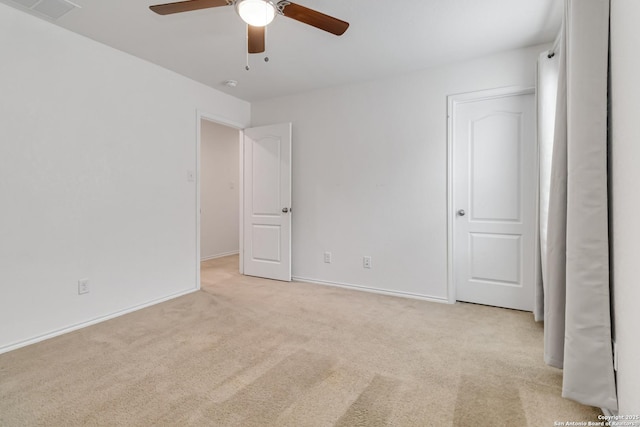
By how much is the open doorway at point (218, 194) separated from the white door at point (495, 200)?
12.3 feet

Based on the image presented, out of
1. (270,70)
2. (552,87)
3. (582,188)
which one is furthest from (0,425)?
(552,87)

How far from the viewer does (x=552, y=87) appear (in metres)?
2.58

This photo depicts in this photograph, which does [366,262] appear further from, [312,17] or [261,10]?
[261,10]

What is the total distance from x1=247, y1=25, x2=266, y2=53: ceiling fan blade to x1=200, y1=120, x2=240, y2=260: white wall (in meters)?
4.01

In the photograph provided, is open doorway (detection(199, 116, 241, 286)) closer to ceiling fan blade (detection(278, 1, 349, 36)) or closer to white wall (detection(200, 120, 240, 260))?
white wall (detection(200, 120, 240, 260))

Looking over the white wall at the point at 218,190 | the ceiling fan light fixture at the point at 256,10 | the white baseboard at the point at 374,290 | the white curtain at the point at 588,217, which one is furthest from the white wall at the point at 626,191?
the white wall at the point at 218,190

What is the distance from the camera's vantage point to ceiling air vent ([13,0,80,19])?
2.26 metres

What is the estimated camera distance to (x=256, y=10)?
1853mm

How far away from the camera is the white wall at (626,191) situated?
119 cm

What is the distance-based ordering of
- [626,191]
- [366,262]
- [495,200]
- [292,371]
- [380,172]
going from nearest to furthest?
[626,191], [292,371], [495,200], [380,172], [366,262]

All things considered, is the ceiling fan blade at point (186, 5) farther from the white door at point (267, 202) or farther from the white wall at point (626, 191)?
the white door at point (267, 202)

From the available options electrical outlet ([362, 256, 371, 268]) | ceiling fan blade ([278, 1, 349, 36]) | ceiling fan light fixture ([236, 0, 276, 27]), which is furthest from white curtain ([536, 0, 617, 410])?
electrical outlet ([362, 256, 371, 268])

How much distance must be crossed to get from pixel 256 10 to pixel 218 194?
4795 mm

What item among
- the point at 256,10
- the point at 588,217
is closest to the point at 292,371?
the point at 588,217
